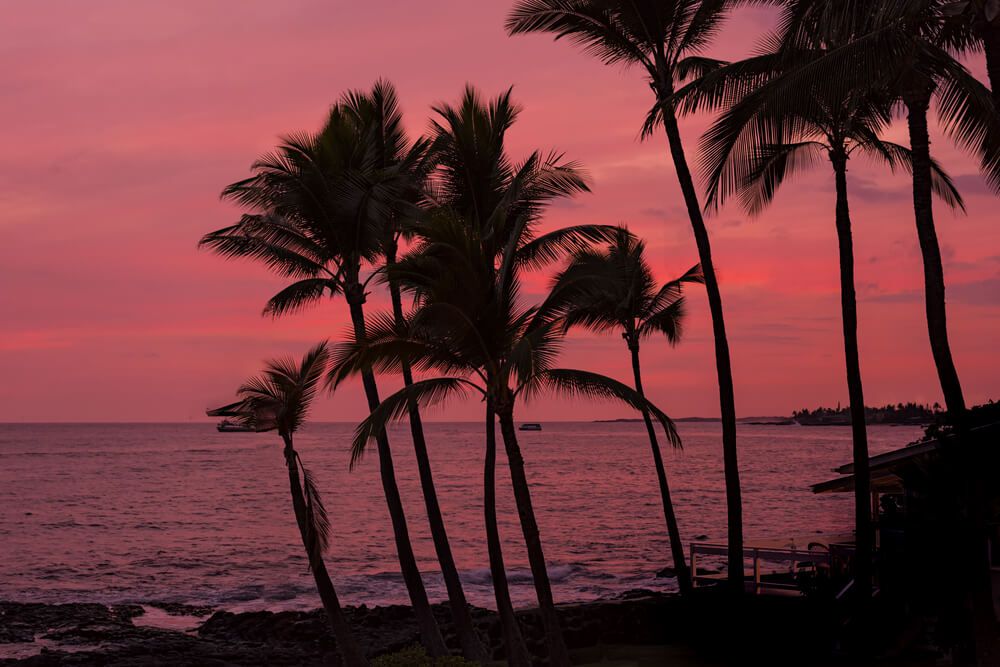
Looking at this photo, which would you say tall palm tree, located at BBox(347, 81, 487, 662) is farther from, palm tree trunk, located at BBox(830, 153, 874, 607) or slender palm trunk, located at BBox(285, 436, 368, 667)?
palm tree trunk, located at BBox(830, 153, 874, 607)

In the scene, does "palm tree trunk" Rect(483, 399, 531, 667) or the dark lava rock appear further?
the dark lava rock

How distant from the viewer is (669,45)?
1795cm

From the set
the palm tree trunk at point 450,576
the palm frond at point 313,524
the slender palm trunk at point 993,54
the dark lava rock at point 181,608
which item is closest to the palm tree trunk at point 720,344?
the palm tree trunk at point 450,576

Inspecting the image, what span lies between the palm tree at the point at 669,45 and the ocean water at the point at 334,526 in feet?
24.2

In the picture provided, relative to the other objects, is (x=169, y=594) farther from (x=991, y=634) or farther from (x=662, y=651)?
(x=991, y=634)

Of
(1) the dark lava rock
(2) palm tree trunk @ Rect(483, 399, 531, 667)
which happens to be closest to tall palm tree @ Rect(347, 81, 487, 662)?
(2) palm tree trunk @ Rect(483, 399, 531, 667)

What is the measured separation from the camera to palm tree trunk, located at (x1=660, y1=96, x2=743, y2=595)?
18.1 meters

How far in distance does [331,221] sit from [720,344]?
7.87 m

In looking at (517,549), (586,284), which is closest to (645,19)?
(586,284)

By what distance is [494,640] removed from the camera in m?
22.7

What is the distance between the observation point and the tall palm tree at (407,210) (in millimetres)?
18578

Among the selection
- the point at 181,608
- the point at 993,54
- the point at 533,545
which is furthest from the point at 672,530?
the point at 181,608

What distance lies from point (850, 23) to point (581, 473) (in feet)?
328

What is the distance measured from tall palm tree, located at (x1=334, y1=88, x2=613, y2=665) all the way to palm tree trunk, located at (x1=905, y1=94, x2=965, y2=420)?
5161 mm
